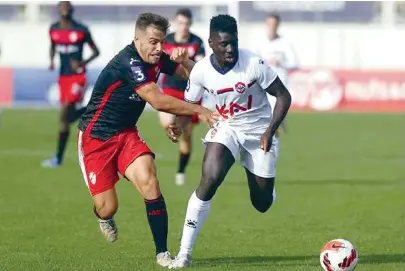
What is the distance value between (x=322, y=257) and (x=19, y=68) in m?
24.8

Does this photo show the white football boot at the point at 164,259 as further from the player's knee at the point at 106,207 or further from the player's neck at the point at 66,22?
the player's neck at the point at 66,22

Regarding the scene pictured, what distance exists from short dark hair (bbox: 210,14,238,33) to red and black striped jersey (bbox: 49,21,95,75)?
925 cm

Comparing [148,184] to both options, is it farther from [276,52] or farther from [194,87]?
[276,52]

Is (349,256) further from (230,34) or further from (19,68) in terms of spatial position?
(19,68)

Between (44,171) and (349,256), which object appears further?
(44,171)

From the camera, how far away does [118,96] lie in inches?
364

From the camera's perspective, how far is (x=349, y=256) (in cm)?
845

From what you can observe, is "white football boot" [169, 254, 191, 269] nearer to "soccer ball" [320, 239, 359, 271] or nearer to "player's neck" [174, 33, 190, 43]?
"soccer ball" [320, 239, 359, 271]

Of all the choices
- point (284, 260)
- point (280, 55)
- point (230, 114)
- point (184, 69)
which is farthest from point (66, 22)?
point (284, 260)

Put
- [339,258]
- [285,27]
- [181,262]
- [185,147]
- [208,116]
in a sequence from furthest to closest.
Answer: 1. [285,27]
2. [185,147]
3. [181,262]
4. [208,116]
5. [339,258]

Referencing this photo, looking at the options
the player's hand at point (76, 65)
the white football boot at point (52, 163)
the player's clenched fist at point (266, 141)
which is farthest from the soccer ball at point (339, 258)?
the player's hand at point (76, 65)

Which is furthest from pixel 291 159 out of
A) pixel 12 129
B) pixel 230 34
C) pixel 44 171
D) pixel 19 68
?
pixel 19 68

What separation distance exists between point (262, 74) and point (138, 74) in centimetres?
108

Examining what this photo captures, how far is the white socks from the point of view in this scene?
895 centimetres
